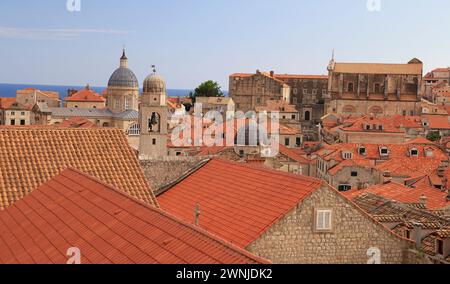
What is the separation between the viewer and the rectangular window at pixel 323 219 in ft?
43.9

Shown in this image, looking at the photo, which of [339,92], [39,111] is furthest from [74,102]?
[339,92]

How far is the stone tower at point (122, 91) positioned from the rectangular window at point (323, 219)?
72.7 metres

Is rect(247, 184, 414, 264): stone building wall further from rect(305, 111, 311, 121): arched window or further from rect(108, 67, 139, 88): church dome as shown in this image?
rect(305, 111, 311, 121): arched window

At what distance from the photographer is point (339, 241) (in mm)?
13578

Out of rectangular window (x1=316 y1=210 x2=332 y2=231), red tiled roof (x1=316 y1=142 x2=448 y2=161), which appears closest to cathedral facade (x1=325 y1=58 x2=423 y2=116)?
red tiled roof (x1=316 y1=142 x2=448 y2=161)

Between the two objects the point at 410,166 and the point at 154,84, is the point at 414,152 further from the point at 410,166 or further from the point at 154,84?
the point at 154,84

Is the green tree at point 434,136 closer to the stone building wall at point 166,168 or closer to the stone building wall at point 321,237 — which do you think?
the stone building wall at point 166,168

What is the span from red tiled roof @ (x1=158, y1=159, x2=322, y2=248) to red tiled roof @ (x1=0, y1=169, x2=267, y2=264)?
2.84m

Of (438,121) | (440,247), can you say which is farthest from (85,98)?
(440,247)

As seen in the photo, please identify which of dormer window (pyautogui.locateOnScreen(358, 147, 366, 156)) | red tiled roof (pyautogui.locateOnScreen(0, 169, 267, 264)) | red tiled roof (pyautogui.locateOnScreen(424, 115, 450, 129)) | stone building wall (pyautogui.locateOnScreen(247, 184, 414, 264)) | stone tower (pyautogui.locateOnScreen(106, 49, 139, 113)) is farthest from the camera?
red tiled roof (pyautogui.locateOnScreen(424, 115, 450, 129))

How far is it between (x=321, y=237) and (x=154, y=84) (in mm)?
34810

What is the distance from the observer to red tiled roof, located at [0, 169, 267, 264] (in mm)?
8422

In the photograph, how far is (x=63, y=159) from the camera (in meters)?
16.9

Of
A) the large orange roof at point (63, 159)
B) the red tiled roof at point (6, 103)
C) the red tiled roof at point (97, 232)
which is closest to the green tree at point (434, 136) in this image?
the red tiled roof at point (6, 103)
